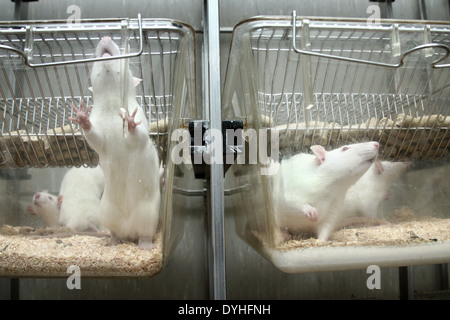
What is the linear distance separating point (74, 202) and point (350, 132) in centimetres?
70

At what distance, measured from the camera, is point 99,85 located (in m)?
1.06

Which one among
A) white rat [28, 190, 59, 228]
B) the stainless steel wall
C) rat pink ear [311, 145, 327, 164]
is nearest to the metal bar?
rat pink ear [311, 145, 327, 164]

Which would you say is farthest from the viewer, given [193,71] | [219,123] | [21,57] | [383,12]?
[383,12]

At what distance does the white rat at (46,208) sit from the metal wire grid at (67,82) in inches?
3.5

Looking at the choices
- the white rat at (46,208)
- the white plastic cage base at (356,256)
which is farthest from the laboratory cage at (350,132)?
the white rat at (46,208)

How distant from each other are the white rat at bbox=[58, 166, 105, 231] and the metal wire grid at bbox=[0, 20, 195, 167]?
0.11ft

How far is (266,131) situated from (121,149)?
0.35 meters

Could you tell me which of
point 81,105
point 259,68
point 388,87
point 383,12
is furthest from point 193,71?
point 383,12

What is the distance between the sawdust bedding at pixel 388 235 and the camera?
1.01 metres

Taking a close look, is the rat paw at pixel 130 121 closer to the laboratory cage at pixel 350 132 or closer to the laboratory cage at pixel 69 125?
the laboratory cage at pixel 69 125

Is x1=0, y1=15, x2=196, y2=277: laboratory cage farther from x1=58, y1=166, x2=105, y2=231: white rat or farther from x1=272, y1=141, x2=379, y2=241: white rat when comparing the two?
x1=272, y1=141, x2=379, y2=241: white rat

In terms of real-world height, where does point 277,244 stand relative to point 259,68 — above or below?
below

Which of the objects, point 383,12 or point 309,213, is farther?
point 383,12
